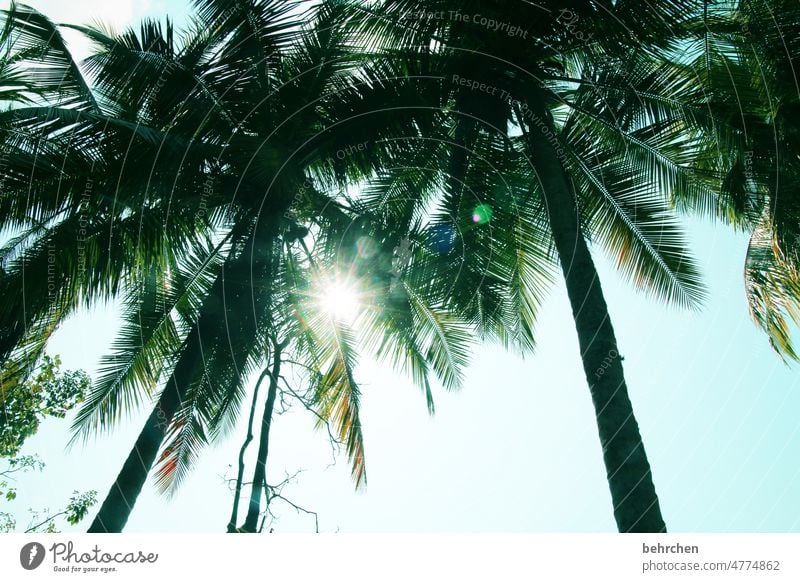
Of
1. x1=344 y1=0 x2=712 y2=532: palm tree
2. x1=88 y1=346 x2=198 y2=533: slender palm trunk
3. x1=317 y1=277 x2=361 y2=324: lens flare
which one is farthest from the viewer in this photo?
x1=317 y1=277 x2=361 y2=324: lens flare

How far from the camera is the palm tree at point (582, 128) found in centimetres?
790

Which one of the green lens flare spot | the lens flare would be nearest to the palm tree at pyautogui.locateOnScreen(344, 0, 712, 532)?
the green lens flare spot

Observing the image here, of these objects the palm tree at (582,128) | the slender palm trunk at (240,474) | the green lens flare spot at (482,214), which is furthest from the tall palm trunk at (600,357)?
the slender palm trunk at (240,474)

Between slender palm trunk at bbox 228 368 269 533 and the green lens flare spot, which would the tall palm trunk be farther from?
slender palm trunk at bbox 228 368 269 533

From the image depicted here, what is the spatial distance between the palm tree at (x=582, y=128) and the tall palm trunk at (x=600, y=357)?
0.06 ft

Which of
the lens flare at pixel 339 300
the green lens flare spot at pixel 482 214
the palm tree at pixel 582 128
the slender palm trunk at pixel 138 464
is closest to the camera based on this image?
the slender palm trunk at pixel 138 464

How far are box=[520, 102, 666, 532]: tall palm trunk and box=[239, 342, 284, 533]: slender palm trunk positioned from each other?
165 inches

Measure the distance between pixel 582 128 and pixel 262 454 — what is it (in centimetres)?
678

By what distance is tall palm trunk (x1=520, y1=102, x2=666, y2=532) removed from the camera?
5.79m

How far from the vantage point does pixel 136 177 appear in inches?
315

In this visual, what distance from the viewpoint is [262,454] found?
863 cm

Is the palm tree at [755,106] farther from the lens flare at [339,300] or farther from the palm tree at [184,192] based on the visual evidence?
the lens flare at [339,300]

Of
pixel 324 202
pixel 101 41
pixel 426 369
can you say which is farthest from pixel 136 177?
pixel 426 369

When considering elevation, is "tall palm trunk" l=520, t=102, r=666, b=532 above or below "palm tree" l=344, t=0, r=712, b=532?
below
